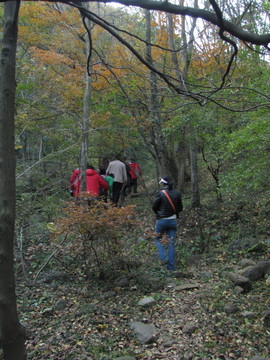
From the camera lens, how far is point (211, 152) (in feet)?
29.5

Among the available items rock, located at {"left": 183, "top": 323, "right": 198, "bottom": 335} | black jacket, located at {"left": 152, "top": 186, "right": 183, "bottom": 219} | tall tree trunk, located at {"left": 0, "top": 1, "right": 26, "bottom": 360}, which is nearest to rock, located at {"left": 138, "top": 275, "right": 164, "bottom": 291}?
rock, located at {"left": 183, "top": 323, "right": 198, "bottom": 335}

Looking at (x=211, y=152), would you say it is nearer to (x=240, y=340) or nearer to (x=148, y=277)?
(x=148, y=277)

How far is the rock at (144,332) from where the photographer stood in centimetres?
354

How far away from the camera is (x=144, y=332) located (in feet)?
11.9

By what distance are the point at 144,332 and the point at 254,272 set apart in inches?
97.2

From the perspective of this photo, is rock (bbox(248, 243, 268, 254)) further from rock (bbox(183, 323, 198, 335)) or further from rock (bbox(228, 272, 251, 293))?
rock (bbox(183, 323, 198, 335))

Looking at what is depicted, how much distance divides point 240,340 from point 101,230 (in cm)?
255

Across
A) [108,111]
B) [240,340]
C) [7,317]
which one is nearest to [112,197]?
[108,111]

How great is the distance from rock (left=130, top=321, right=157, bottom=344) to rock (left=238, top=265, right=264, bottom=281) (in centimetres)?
216

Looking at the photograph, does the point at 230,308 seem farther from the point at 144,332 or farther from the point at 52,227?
the point at 52,227

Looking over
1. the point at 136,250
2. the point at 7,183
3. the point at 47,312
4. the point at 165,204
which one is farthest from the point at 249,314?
the point at 7,183

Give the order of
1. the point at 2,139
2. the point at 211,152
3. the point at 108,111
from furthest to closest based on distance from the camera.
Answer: the point at 108,111 < the point at 211,152 < the point at 2,139

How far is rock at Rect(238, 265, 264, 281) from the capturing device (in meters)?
4.91

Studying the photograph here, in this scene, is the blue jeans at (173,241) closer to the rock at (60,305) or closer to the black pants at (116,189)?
the rock at (60,305)
